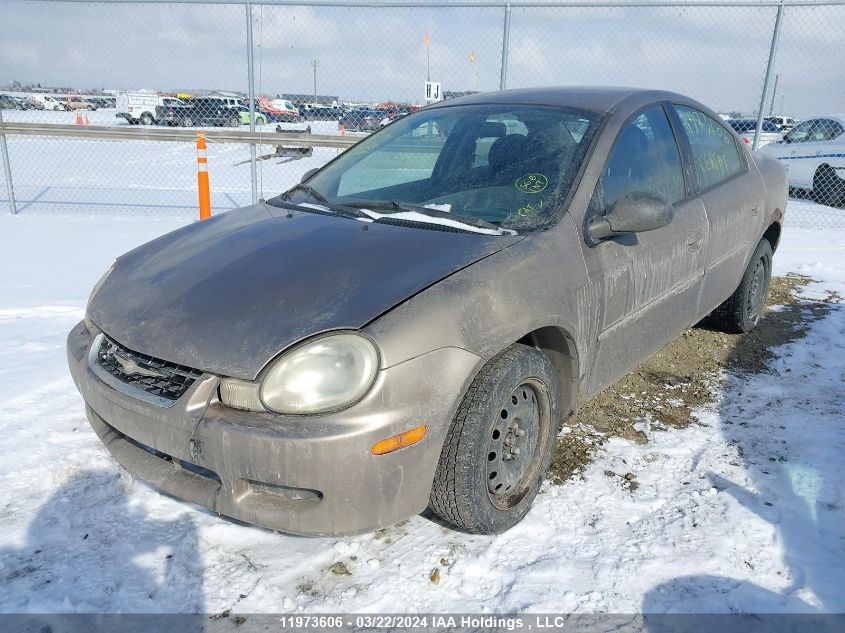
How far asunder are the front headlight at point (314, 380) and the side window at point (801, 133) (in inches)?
462

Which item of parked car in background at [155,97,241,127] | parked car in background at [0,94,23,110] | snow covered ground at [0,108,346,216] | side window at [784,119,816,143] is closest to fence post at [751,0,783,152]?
side window at [784,119,816,143]

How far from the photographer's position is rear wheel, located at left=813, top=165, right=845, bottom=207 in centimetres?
1054

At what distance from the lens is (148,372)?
2.12m

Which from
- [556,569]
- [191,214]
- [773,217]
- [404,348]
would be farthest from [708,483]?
[191,214]

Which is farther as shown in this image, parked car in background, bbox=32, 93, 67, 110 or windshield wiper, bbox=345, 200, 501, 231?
parked car in background, bbox=32, 93, 67, 110

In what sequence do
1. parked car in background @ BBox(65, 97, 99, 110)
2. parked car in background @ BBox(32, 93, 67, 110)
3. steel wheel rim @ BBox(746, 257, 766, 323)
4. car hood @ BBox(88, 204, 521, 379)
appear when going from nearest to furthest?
car hood @ BBox(88, 204, 521, 379) < steel wheel rim @ BBox(746, 257, 766, 323) < parked car in background @ BBox(32, 93, 67, 110) < parked car in background @ BBox(65, 97, 99, 110)

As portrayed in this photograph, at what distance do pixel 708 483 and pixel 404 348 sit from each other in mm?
1641

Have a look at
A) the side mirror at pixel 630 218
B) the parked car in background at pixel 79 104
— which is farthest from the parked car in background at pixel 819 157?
the parked car in background at pixel 79 104

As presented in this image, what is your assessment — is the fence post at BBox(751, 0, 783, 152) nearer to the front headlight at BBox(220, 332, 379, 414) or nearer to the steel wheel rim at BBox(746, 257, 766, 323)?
the steel wheel rim at BBox(746, 257, 766, 323)

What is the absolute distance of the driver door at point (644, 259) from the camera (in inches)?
108

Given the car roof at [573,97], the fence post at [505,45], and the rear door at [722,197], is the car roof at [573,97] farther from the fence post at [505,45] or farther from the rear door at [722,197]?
the fence post at [505,45]

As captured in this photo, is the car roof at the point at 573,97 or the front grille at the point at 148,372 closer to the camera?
the front grille at the point at 148,372

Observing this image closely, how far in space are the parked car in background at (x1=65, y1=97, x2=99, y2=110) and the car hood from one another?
34.0 ft

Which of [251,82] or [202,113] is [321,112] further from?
[202,113]
